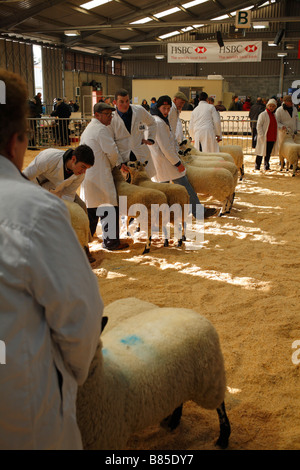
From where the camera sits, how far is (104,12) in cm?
1797

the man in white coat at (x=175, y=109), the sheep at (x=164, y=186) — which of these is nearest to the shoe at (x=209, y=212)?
the sheep at (x=164, y=186)

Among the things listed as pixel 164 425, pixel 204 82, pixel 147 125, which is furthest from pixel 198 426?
pixel 204 82

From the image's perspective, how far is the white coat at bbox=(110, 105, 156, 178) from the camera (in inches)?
209

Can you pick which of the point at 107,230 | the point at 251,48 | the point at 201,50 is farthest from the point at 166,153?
the point at 201,50

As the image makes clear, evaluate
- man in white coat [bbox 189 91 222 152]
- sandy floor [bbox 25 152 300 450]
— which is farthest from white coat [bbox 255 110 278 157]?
sandy floor [bbox 25 152 300 450]

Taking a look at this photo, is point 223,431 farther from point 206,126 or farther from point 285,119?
point 285,119

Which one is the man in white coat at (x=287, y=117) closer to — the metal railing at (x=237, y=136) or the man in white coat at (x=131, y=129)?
the metal railing at (x=237, y=136)

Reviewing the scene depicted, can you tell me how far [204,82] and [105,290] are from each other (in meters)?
19.6

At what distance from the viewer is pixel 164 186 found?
5.23 m

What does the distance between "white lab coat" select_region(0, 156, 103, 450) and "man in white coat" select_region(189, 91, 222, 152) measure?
813 centimetres

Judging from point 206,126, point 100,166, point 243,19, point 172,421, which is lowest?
point 172,421

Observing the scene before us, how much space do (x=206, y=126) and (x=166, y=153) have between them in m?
3.19

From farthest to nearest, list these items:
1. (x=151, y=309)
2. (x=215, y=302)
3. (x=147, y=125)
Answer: (x=147, y=125), (x=215, y=302), (x=151, y=309)
